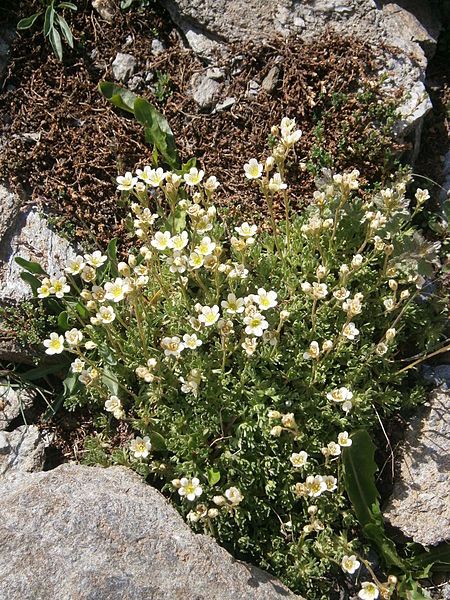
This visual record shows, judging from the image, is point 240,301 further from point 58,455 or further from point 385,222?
point 58,455

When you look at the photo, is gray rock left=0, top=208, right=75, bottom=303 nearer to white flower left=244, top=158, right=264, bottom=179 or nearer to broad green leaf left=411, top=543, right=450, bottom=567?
white flower left=244, top=158, right=264, bottom=179

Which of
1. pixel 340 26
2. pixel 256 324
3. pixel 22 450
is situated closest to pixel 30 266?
pixel 22 450

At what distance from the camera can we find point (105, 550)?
12.4ft

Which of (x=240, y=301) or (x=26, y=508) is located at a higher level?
(x=240, y=301)

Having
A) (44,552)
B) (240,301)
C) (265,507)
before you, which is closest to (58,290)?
(240,301)

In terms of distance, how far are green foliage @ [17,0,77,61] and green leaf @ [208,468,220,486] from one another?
341cm

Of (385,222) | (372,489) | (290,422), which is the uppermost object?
(385,222)

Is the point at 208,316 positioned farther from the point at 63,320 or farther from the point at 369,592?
the point at 369,592

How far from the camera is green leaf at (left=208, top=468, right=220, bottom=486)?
421 cm

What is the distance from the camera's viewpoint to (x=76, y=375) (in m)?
4.84

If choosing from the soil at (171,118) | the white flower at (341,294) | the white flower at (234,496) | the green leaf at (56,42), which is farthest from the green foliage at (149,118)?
the white flower at (234,496)

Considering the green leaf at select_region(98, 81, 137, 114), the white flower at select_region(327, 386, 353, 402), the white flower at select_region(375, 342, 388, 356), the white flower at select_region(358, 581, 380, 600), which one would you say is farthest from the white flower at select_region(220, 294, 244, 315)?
the green leaf at select_region(98, 81, 137, 114)

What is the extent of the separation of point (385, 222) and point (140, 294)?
1.66 meters

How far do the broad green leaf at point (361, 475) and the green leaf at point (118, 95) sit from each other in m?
3.06
